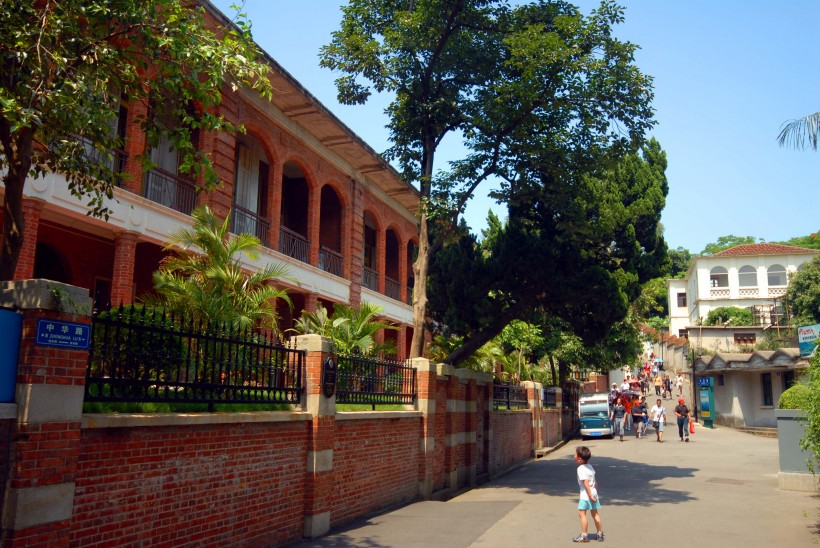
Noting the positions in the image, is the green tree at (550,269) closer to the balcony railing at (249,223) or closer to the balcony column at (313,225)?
the balcony column at (313,225)

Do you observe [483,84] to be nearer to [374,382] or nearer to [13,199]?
[374,382]

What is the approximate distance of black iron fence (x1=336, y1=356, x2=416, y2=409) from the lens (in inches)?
431

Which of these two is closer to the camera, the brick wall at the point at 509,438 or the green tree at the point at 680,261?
the brick wall at the point at 509,438

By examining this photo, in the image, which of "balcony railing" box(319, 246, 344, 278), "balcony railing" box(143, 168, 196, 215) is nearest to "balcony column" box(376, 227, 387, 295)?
"balcony railing" box(319, 246, 344, 278)

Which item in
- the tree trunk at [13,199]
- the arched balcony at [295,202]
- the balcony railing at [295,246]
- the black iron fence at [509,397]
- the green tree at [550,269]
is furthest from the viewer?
the arched balcony at [295,202]

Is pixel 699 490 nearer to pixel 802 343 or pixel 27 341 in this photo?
pixel 27 341

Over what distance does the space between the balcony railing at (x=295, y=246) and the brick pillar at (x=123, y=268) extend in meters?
6.28

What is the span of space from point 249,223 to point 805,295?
35717 mm

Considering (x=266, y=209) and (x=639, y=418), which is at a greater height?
(x=266, y=209)

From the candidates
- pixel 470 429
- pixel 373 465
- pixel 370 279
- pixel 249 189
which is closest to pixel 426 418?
pixel 373 465

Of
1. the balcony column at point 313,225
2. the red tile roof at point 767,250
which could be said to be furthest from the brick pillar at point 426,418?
the red tile roof at point 767,250

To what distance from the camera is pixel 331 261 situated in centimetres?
2275

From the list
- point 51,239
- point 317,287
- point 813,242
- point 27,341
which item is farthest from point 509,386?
point 813,242

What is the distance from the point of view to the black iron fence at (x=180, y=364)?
6.36m
